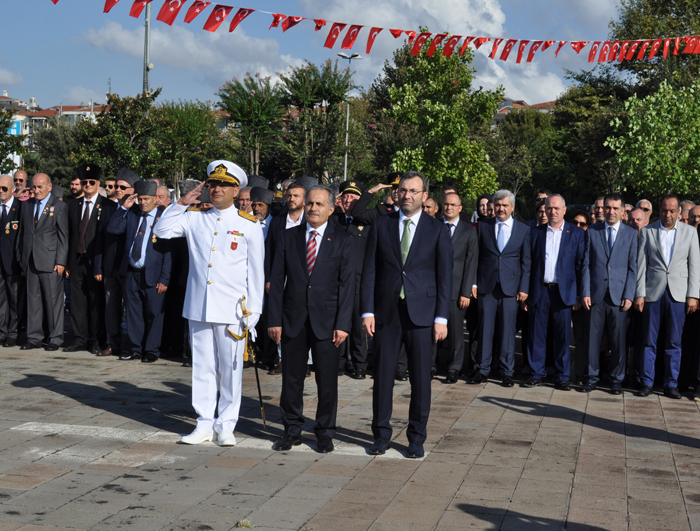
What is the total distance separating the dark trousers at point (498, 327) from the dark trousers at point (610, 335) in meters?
0.89

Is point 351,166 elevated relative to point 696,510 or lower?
elevated

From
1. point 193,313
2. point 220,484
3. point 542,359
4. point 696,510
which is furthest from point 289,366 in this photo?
point 542,359

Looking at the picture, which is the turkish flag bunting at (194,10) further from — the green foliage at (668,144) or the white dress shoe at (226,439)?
the green foliage at (668,144)

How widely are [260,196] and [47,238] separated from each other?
322 centimetres

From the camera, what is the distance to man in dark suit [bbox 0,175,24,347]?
10586 mm

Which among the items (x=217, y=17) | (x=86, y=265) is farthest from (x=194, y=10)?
(x=86, y=265)

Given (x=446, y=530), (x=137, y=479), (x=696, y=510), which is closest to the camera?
(x=446, y=530)

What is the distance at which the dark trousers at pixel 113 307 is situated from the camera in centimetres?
1007

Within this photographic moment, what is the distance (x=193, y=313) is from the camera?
613 cm

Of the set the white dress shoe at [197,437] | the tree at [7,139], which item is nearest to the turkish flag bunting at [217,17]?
the white dress shoe at [197,437]

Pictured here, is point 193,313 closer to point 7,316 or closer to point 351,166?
point 7,316

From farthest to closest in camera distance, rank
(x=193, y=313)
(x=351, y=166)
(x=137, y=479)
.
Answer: (x=351, y=166), (x=193, y=313), (x=137, y=479)

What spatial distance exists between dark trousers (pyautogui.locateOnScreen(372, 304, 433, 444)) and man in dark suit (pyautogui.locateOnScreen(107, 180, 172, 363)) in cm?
433

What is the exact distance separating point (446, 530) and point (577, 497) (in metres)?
1.12
